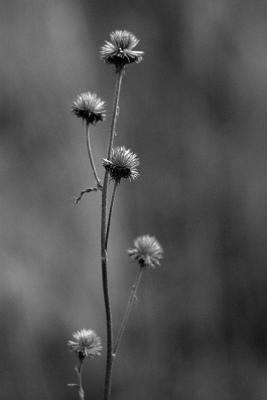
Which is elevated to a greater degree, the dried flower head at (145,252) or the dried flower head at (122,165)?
the dried flower head at (122,165)

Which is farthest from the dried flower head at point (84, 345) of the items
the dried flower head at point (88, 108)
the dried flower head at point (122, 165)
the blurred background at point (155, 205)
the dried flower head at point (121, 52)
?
the blurred background at point (155, 205)

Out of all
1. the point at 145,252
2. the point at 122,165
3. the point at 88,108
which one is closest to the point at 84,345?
the point at 145,252

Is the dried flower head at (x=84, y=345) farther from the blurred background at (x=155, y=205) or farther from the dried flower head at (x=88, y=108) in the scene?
the blurred background at (x=155, y=205)

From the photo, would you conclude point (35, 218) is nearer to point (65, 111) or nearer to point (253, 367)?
point (65, 111)

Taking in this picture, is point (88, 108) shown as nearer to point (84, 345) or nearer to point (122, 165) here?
point (122, 165)

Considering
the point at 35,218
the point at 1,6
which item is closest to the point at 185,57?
the point at 1,6
